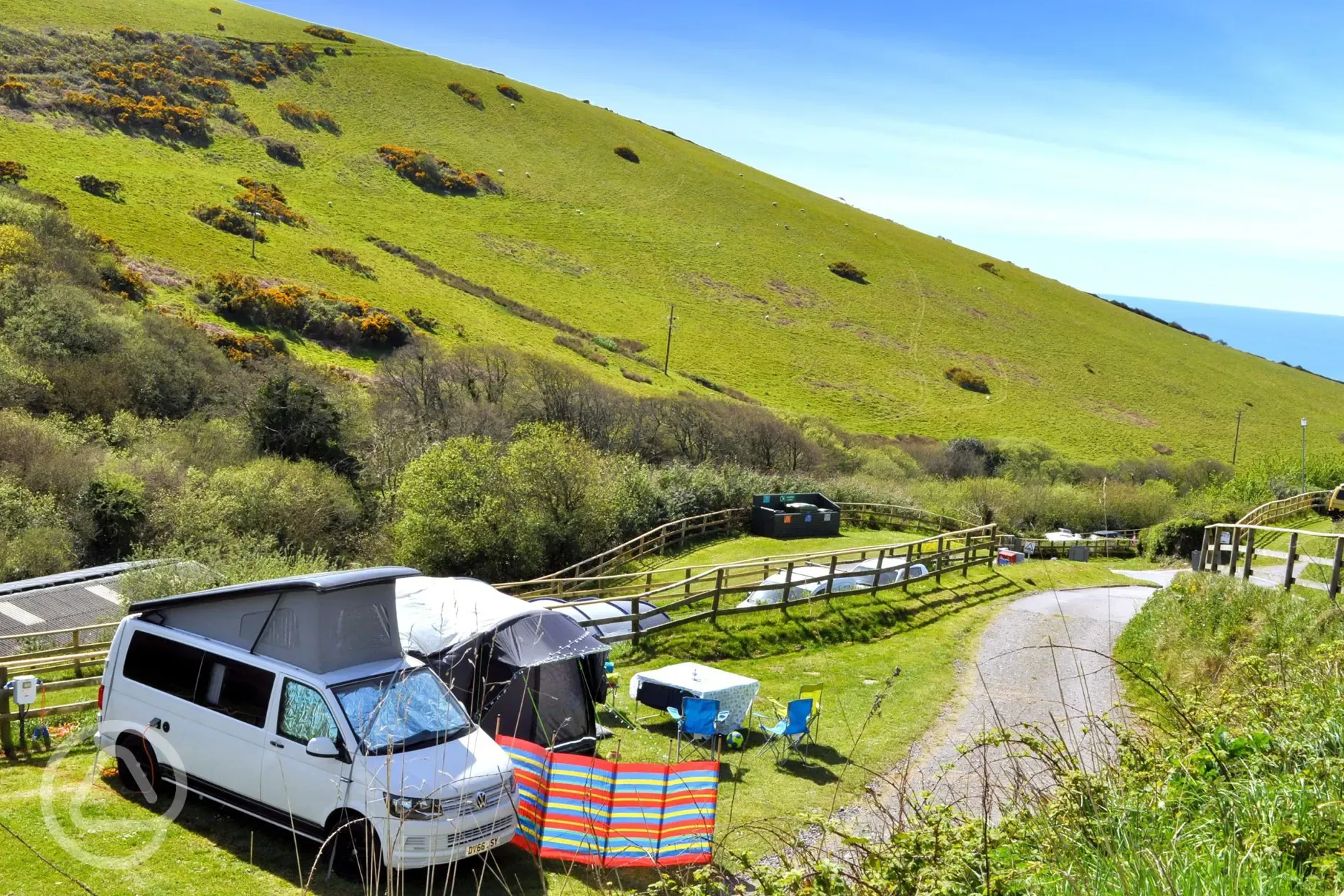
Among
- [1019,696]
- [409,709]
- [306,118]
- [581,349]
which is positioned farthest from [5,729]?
[306,118]

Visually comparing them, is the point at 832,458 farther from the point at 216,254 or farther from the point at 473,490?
the point at 216,254

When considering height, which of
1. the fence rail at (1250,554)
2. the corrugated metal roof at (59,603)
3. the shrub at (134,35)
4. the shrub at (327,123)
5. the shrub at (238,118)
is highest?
the shrub at (134,35)

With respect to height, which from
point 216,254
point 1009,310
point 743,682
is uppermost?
point 1009,310

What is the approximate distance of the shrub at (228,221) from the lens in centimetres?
5703

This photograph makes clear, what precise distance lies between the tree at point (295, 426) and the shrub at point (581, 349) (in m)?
24.9

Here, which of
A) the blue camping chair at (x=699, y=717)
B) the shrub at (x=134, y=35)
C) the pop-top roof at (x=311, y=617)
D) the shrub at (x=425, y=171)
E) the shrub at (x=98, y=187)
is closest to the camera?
the pop-top roof at (x=311, y=617)

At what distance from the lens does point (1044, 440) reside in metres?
65.7

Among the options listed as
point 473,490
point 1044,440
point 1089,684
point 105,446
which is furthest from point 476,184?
point 1089,684

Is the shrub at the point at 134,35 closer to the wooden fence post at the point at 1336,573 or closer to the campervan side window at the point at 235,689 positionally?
the campervan side window at the point at 235,689

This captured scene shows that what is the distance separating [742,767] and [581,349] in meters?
48.7

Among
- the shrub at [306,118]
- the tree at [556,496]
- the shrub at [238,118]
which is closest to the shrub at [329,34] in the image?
the shrub at [306,118]

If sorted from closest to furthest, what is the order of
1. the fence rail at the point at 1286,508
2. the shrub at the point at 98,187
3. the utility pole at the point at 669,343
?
1. the fence rail at the point at 1286,508
2. the shrub at the point at 98,187
3. the utility pole at the point at 669,343

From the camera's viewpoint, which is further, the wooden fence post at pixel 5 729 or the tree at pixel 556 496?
the tree at pixel 556 496

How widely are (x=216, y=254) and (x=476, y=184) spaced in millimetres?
31332
